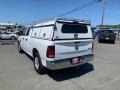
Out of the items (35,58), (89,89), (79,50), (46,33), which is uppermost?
(46,33)

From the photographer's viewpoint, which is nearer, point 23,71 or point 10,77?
point 10,77

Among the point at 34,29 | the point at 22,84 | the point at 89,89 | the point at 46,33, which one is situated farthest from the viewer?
the point at 34,29

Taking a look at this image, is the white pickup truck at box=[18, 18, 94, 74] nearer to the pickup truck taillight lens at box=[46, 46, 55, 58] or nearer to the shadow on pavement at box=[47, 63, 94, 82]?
the pickup truck taillight lens at box=[46, 46, 55, 58]

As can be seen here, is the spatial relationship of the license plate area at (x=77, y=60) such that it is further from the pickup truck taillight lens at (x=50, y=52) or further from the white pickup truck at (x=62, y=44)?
the pickup truck taillight lens at (x=50, y=52)

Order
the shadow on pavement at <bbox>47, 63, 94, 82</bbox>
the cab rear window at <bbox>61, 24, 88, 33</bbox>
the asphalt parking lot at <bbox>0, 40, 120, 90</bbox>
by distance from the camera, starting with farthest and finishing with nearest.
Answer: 1. the shadow on pavement at <bbox>47, 63, 94, 82</bbox>
2. the cab rear window at <bbox>61, 24, 88, 33</bbox>
3. the asphalt parking lot at <bbox>0, 40, 120, 90</bbox>

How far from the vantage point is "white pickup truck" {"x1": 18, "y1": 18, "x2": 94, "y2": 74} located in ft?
17.0

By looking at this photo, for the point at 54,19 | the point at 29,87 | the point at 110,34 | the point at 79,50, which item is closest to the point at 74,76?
the point at 79,50

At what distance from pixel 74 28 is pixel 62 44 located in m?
1.04

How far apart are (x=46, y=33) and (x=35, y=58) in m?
1.40

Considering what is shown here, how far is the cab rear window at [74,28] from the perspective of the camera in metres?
5.61

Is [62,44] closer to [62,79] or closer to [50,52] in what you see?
[50,52]

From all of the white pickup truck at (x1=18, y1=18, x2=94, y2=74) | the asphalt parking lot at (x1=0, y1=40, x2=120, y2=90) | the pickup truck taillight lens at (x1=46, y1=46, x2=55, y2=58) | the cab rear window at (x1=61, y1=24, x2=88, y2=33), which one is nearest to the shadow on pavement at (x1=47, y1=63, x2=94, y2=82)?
the asphalt parking lot at (x1=0, y1=40, x2=120, y2=90)

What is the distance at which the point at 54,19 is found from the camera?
17.7ft

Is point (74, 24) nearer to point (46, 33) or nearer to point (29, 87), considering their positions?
point (46, 33)
